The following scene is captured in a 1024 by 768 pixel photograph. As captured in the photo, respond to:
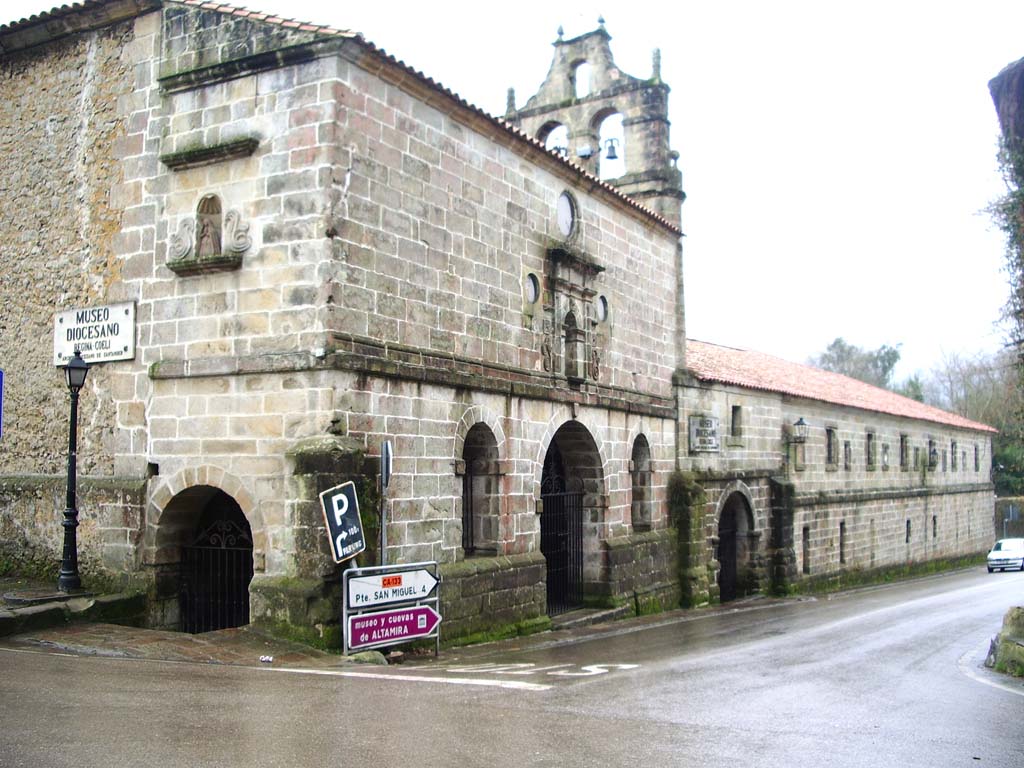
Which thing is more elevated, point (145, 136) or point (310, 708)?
point (145, 136)

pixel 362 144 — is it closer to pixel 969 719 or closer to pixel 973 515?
pixel 969 719

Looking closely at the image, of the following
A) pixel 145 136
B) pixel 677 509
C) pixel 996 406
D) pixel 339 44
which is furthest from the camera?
pixel 996 406

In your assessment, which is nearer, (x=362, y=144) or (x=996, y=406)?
(x=362, y=144)

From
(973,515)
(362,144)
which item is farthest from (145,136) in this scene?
(973,515)

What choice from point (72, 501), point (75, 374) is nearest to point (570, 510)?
point (72, 501)

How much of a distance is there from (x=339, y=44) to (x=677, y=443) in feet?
37.9

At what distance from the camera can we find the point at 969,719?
8.13 m

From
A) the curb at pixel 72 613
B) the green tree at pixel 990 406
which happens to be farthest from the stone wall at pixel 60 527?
the green tree at pixel 990 406

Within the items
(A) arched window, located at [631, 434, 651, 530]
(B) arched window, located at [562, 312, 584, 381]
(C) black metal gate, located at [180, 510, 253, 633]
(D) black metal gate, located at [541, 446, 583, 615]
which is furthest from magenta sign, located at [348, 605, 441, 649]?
(A) arched window, located at [631, 434, 651, 530]

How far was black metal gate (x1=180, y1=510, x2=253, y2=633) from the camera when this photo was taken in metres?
12.5

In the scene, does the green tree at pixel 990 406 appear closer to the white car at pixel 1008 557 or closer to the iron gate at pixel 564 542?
the white car at pixel 1008 557

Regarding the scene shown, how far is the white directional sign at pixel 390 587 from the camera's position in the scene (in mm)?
10734

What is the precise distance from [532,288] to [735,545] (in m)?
10.9

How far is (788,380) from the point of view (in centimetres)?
2853
